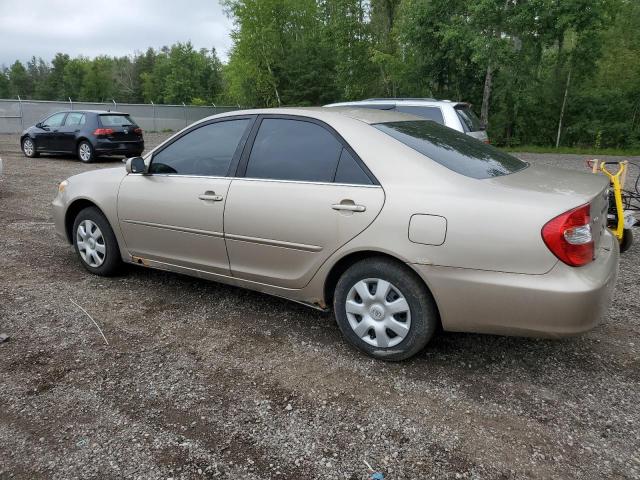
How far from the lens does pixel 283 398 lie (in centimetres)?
281

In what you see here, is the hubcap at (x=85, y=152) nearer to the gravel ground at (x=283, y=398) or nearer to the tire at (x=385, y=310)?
the gravel ground at (x=283, y=398)

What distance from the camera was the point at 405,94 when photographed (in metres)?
25.6

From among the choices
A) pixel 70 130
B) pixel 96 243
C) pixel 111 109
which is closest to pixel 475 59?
pixel 70 130

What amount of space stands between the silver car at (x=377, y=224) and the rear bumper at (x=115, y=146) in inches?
410

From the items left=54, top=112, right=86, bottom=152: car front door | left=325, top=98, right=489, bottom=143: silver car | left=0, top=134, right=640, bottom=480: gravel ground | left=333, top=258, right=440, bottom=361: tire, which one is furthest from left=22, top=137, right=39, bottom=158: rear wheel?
left=333, top=258, right=440, bottom=361: tire

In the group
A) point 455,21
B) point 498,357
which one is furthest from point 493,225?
point 455,21

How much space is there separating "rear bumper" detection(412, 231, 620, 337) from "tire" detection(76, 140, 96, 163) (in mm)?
13088

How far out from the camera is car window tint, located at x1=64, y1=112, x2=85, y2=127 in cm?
1398

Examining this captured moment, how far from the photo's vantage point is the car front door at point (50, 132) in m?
14.3

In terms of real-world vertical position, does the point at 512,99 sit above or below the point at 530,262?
above

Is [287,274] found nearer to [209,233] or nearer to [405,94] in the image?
[209,233]

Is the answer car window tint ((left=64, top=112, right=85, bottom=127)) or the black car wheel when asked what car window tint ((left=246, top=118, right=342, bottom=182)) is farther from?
car window tint ((left=64, top=112, right=85, bottom=127))

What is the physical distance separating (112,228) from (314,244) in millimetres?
2186

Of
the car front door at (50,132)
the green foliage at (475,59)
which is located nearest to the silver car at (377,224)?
the car front door at (50,132)
